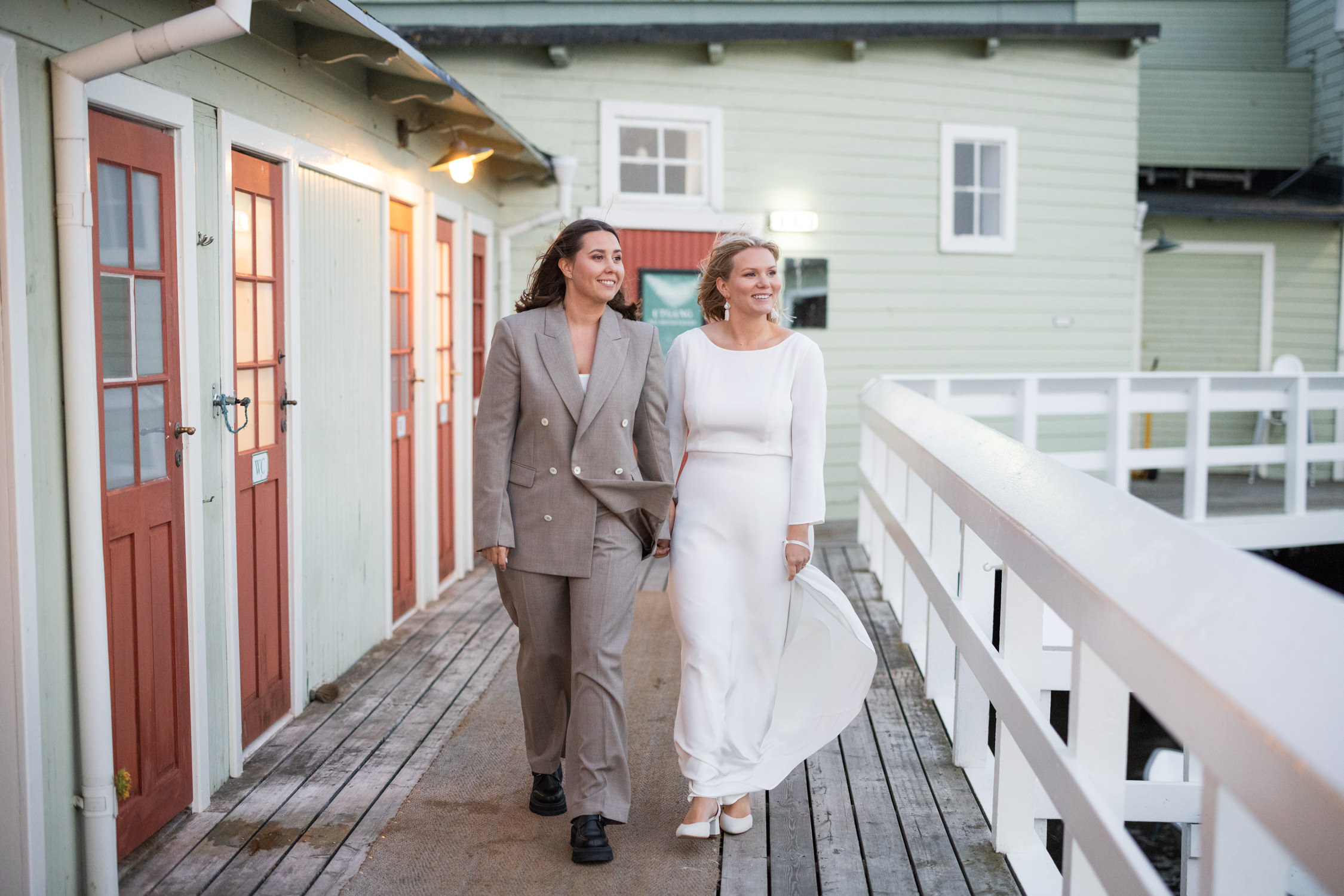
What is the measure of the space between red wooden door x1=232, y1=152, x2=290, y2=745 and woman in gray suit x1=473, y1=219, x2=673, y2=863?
3.72ft

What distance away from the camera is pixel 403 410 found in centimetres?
623

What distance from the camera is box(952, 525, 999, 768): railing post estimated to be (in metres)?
3.65

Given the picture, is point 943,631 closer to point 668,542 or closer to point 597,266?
point 668,542

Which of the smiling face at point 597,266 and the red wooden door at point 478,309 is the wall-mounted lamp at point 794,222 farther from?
the smiling face at point 597,266

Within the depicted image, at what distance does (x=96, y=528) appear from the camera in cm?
291

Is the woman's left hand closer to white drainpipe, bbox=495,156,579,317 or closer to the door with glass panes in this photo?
the door with glass panes

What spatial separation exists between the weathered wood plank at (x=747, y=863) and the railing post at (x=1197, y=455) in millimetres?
5961

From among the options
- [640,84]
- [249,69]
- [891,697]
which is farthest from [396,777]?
[640,84]

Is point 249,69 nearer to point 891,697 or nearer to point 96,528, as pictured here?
point 96,528

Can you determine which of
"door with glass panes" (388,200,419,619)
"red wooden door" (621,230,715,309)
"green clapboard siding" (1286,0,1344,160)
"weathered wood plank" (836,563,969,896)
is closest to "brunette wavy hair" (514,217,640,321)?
"weathered wood plank" (836,563,969,896)

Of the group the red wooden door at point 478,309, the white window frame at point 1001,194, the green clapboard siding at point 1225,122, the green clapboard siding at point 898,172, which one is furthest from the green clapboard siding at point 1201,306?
the red wooden door at point 478,309

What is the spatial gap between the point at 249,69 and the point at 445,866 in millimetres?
2674

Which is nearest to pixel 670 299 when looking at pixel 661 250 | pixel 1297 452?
pixel 661 250

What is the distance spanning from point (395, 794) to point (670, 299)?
6623mm
